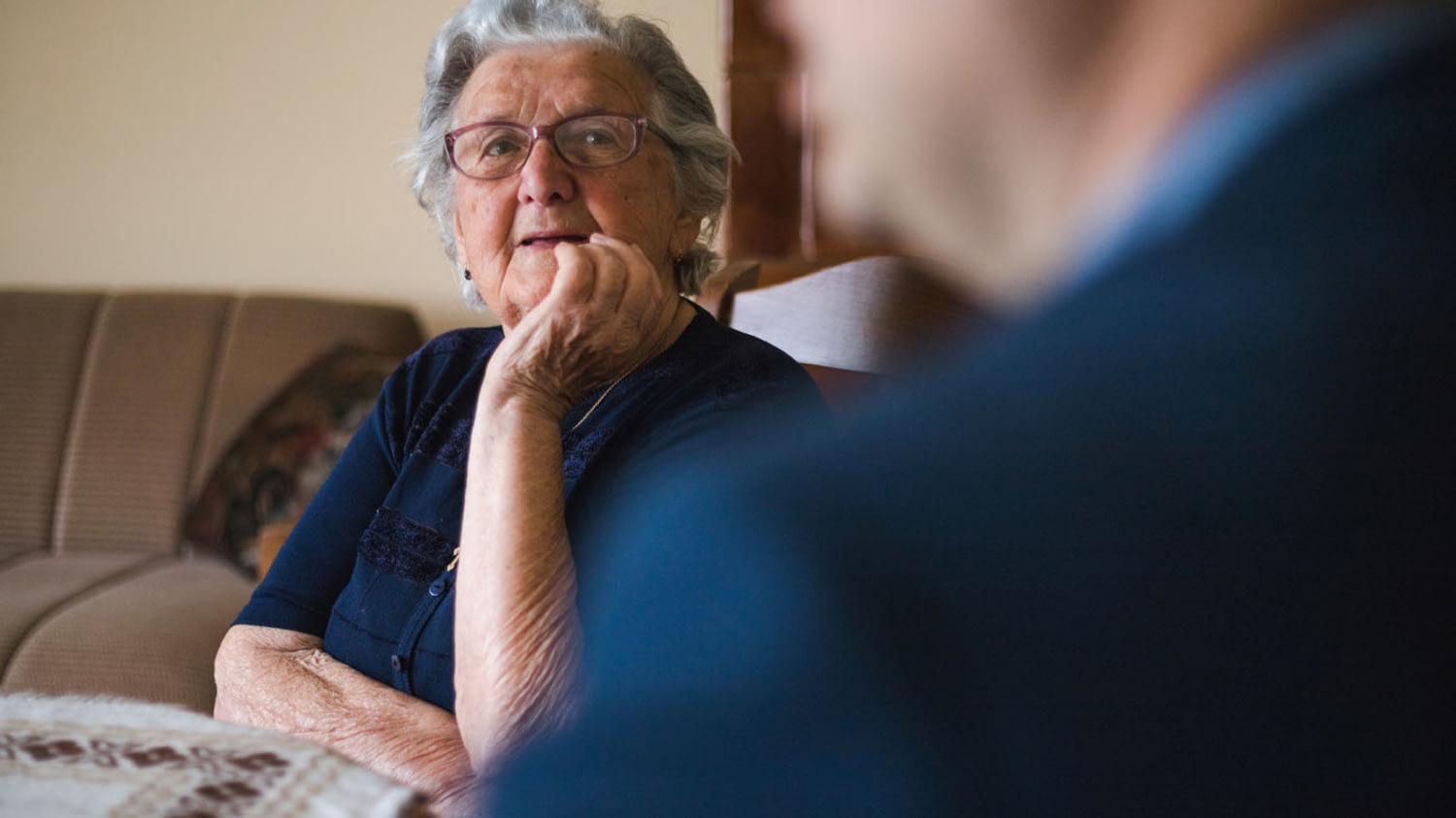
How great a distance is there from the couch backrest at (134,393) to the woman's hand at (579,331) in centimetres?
159

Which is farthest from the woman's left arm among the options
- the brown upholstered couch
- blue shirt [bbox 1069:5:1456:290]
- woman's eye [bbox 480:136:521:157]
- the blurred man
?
the brown upholstered couch

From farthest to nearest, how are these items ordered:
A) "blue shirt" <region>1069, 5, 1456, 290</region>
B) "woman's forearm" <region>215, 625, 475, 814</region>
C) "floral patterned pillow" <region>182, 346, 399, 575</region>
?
"floral patterned pillow" <region>182, 346, 399, 575</region> < "woman's forearm" <region>215, 625, 475, 814</region> < "blue shirt" <region>1069, 5, 1456, 290</region>

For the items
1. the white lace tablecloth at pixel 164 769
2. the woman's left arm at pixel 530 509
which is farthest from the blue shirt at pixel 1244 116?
the woman's left arm at pixel 530 509

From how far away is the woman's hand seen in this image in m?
1.02

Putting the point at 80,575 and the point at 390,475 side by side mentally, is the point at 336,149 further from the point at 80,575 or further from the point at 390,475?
the point at 390,475

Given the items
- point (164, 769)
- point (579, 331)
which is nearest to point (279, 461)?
point (579, 331)

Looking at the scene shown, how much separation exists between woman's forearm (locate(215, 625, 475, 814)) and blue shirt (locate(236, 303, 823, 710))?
21 mm

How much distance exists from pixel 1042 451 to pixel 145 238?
10.1 ft

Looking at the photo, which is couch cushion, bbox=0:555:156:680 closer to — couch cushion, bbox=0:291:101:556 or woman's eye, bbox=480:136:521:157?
couch cushion, bbox=0:291:101:556

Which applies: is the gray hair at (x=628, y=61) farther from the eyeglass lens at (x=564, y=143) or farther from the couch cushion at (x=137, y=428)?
the couch cushion at (x=137, y=428)

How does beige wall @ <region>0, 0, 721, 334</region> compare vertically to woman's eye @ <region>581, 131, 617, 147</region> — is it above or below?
above

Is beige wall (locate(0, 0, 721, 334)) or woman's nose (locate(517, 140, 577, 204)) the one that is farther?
beige wall (locate(0, 0, 721, 334))

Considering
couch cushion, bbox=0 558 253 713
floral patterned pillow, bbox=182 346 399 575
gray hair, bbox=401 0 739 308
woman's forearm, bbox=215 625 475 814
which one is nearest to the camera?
woman's forearm, bbox=215 625 475 814

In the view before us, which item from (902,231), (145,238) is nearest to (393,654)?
(902,231)
